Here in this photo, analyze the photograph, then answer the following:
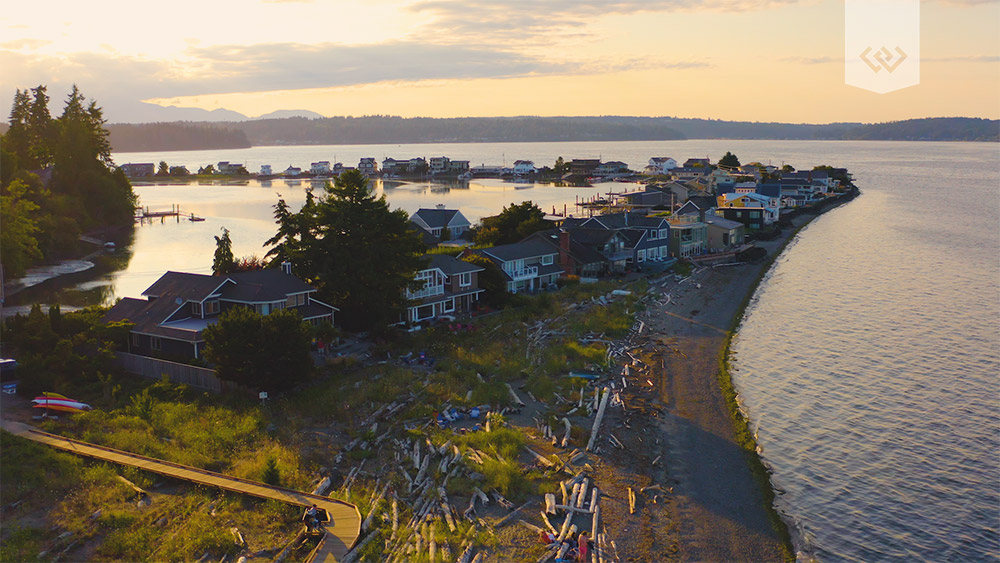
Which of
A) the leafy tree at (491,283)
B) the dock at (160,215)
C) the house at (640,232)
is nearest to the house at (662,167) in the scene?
the dock at (160,215)

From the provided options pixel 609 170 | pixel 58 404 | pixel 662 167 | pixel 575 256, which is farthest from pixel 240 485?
pixel 662 167

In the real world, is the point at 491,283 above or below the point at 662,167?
below

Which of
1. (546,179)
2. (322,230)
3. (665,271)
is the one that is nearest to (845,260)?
(665,271)

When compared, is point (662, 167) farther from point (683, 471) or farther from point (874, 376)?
point (683, 471)

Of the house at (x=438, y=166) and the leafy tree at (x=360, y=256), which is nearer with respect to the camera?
the leafy tree at (x=360, y=256)

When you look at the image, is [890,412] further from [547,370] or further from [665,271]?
[665,271]

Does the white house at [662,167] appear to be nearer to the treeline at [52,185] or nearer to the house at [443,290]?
the treeline at [52,185]
